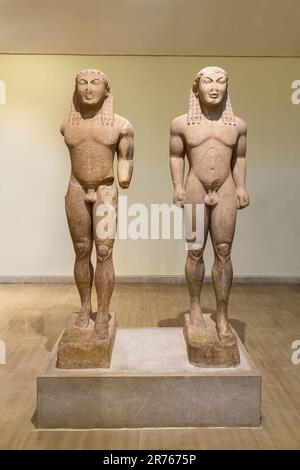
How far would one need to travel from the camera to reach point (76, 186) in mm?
3232

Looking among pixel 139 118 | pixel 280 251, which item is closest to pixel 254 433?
pixel 280 251

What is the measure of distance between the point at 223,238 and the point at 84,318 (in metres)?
1.07

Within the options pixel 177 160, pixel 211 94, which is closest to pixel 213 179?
pixel 177 160

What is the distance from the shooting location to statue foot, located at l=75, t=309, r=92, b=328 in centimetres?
338

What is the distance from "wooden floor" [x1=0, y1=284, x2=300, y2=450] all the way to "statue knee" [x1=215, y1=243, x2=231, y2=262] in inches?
37.4

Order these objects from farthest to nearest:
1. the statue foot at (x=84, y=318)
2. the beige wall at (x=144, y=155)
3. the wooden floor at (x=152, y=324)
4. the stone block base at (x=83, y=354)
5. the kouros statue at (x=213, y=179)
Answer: the beige wall at (x=144, y=155) → the statue foot at (x=84, y=318) → the kouros statue at (x=213, y=179) → the stone block base at (x=83, y=354) → the wooden floor at (x=152, y=324)

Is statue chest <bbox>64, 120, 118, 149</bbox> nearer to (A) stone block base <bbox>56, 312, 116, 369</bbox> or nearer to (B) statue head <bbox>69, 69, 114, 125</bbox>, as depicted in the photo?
(B) statue head <bbox>69, 69, 114, 125</bbox>

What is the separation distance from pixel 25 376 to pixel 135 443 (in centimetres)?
119

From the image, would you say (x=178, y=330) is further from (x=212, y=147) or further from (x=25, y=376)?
(x=212, y=147)

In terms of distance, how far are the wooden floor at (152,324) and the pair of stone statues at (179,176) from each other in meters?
0.43

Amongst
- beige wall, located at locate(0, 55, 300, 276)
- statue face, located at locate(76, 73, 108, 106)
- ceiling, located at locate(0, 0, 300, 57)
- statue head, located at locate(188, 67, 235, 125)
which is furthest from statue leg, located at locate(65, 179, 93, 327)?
beige wall, located at locate(0, 55, 300, 276)

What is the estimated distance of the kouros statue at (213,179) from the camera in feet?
10.3

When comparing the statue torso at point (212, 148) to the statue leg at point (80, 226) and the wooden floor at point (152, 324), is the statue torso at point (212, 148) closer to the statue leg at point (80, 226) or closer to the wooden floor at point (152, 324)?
the statue leg at point (80, 226)

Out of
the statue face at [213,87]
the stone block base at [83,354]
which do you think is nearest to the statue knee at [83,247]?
the stone block base at [83,354]
